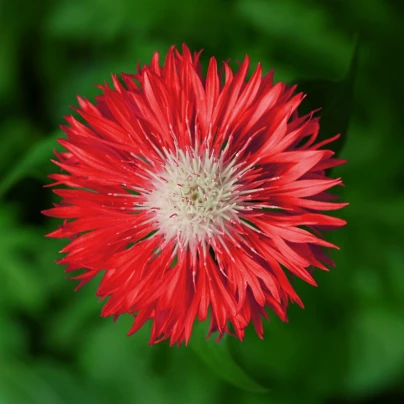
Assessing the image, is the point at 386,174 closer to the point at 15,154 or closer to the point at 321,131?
the point at 321,131

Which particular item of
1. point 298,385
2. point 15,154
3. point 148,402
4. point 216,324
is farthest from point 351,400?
point 15,154

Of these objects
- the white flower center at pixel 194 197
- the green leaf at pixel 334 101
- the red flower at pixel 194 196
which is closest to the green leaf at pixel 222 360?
the red flower at pixel 194 196

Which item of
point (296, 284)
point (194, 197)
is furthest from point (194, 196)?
point (296, 284)

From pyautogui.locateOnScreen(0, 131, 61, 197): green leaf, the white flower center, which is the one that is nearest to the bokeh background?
pyautogui.locateOnScreen(0, 131, 61, 197): green leaf

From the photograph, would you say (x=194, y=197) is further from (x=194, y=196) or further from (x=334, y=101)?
(x=334, y=101)

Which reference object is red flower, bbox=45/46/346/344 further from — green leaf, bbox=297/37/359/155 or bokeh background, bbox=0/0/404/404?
bokeh background, bbox=0/0/404/404

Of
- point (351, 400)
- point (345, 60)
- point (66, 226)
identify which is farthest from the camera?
point (351, 400)
